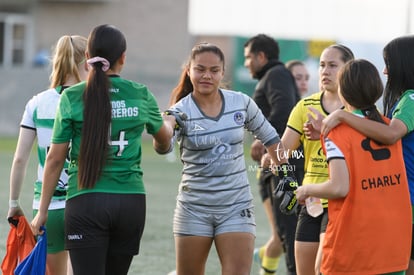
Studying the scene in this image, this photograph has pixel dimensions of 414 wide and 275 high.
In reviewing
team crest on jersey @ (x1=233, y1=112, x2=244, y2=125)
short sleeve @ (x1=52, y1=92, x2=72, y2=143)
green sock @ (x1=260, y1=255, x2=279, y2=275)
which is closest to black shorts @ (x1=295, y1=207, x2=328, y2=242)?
team crest on jersey @ (x1=233, y1=112, x2=244, y2=125)

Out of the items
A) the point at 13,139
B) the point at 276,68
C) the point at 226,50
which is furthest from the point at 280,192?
the point at 226,50

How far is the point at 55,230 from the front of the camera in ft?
20.9

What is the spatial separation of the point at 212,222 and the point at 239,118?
2.31ft

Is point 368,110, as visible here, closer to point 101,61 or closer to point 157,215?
point 101,61

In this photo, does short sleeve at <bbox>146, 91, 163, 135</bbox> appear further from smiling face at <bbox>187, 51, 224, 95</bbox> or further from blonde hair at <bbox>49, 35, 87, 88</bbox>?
blonde hair at <bbox>49, 35, 87, 88</bbox>

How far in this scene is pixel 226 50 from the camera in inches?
1481

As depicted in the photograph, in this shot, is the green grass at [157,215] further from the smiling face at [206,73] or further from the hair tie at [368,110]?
the hair tie at [368,110]

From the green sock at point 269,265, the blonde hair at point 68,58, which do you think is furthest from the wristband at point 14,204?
the green sock at point 269,265

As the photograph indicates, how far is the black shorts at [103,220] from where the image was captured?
17.7 feet

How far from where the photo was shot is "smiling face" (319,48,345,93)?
22.5 feet

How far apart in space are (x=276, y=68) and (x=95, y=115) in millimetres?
3727

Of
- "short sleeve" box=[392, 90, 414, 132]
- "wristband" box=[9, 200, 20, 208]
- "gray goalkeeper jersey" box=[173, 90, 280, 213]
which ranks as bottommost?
"wristband" box=[9, 200, 20, 208]

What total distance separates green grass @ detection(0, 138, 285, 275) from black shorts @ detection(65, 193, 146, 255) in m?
3.48

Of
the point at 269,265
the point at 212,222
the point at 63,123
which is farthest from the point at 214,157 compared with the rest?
the point at 269,265
